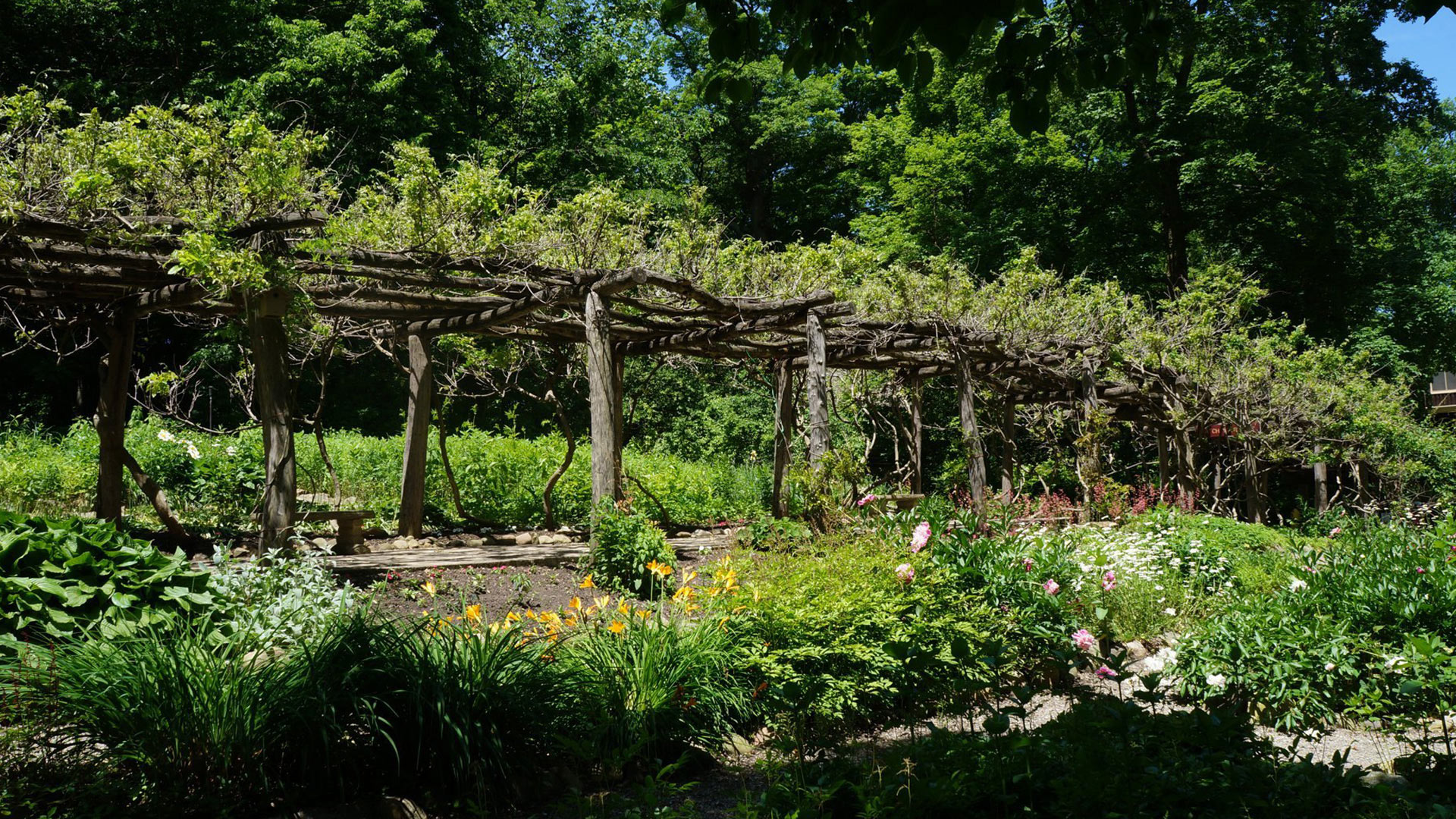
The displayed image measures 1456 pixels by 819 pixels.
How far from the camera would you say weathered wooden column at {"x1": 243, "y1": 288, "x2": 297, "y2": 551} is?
19.6 feet

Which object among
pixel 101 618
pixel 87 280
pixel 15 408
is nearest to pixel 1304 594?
pixel 101 618

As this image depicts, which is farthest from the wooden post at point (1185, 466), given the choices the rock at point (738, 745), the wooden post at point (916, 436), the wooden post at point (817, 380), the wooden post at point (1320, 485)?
the rock at point (738, 745)

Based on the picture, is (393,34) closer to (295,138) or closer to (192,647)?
(295,138)

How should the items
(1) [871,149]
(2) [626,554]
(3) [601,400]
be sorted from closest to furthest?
1. (2) [626,554]
2. (3) [601,400]
3. (1) [871,149]

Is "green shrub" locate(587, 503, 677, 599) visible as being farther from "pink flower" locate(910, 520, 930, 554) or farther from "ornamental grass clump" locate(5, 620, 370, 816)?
"ornamental grass clump" locate(5, 620, 370, 816)

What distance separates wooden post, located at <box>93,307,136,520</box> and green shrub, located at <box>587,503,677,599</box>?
360 cm

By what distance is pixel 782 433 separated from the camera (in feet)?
35.2

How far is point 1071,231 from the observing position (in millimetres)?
20656

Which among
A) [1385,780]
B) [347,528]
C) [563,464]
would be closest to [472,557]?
[347,528]

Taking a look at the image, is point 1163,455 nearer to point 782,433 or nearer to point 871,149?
point 782,433

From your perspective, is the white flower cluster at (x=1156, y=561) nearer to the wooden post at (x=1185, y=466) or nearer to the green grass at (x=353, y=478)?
the green grass at (x=353, y=478)

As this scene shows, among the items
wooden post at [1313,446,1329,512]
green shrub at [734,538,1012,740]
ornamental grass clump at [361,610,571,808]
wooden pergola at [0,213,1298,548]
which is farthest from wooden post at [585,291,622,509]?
wooden post at [1313,446,1329,512]

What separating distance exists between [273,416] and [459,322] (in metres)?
2.79

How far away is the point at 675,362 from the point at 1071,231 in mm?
11538
